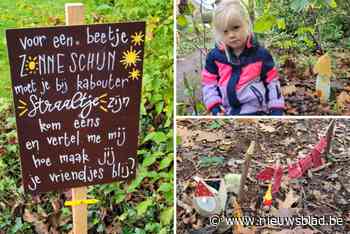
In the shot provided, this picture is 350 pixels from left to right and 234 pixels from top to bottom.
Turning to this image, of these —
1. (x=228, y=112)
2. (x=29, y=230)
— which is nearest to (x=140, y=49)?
(x=228, y=112)

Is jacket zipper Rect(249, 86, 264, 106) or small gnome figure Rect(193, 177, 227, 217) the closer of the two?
jacket zipper Rect(249, 86, 264, 106)

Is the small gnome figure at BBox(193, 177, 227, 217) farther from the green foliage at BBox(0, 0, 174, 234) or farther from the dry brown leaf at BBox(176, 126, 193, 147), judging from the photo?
the green foliage at BBox(0, 0, 174, 234)

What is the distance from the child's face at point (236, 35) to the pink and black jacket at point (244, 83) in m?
0.03

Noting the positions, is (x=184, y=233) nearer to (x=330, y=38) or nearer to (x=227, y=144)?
(x=227, y=144)

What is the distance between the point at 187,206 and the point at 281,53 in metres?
0.97

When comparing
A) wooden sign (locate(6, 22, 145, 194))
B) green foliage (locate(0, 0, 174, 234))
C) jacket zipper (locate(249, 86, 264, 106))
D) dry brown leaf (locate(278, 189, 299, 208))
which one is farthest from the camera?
green foliage (locate(0, 0, 174, 234))

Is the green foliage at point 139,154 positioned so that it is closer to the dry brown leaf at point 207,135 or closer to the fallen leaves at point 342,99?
the dry brown leaf at point 207,135

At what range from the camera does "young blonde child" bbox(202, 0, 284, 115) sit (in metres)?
3.66

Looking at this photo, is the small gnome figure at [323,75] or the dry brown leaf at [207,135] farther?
the dry brown leaf at [207,135]

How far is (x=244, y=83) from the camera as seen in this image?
3719mm

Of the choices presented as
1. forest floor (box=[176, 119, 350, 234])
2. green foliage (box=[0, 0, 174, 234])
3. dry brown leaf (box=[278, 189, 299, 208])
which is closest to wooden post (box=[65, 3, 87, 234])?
forest floor (box=[176, 119, 350, 234])

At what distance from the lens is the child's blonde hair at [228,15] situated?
362cm

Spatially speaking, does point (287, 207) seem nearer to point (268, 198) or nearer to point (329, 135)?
point (268, 198)

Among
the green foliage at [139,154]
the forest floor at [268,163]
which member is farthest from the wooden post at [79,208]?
the green foliage at [139,154]
